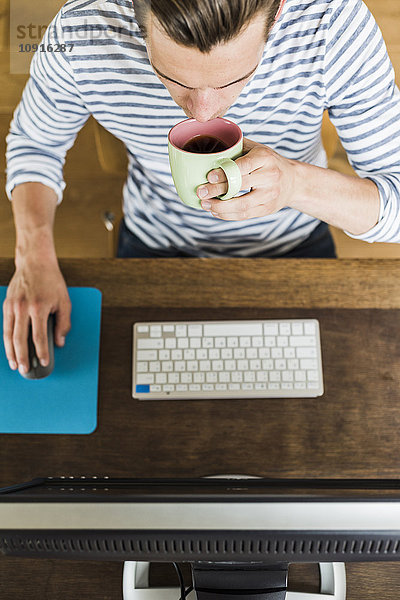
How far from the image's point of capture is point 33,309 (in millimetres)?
857

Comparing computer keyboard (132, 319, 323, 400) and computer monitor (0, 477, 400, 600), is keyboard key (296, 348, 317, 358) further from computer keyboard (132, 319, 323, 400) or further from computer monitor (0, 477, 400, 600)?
computer monitor (0, 477, 400, 600)

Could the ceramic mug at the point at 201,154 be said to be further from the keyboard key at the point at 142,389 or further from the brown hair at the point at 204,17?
the keyboard key at the point at 142,389

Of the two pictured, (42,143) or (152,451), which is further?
(42,143)

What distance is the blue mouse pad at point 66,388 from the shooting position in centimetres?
83

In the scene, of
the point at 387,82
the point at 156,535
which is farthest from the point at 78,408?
the point at 387,82

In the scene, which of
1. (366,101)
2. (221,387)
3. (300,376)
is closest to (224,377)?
(221,387)

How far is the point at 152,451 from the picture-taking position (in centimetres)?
82

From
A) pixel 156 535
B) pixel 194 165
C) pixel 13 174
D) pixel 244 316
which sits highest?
pixel 13 174

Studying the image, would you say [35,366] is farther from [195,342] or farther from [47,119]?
[47,119]

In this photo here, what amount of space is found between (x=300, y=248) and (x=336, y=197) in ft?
0.91

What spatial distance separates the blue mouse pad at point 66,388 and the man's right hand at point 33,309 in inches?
0.9

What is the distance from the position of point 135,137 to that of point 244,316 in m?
0.34

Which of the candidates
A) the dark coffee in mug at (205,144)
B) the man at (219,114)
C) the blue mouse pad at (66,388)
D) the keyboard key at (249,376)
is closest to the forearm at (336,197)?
the man at (219,114)

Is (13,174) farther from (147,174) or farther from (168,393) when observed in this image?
(168,393)
